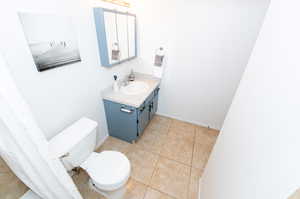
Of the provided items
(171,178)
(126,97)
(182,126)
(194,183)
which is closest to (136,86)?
(126,97)

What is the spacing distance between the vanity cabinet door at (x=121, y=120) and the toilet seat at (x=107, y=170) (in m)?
0.47

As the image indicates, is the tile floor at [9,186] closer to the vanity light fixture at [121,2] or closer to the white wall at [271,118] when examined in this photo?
the white wall at [271,118]

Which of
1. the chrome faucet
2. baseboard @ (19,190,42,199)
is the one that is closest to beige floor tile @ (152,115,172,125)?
the chrome faucet

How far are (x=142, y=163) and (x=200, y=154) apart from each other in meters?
0.86

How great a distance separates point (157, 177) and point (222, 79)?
5.37 ft

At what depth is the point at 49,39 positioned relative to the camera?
99cm

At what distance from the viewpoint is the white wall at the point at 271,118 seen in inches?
15.3

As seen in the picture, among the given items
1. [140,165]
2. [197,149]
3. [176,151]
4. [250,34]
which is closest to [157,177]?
[140,165]

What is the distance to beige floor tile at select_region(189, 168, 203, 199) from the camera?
1435 millimetres

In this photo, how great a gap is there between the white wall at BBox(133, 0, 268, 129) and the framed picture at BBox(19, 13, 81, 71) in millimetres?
1211

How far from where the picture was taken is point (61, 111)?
1231 mm

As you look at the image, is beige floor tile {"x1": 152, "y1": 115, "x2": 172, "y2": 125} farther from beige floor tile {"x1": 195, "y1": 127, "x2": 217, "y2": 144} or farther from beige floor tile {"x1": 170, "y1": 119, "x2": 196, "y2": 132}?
beige floor tile {"x1": 195, "y1": 127, "x2": 217, "y2": 144}

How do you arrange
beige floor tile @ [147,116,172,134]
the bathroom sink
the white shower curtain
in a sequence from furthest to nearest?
beige floor tile @ [147,116,172,134] → the bathroom sink → the white shower curtain

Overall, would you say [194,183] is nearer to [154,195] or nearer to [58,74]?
[154,195]
